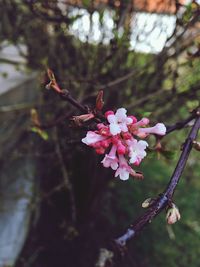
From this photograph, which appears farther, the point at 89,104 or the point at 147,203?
the point at 89,104

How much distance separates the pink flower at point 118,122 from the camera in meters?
0.93

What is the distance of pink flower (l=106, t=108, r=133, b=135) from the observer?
3.05ft

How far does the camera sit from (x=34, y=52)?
9.59 ft

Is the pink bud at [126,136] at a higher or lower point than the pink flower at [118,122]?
Answer: lower

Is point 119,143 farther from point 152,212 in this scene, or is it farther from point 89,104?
point 89,104

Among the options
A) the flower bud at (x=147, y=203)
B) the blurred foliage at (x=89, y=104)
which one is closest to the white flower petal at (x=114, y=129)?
the flower bud at (x=147, y=203)

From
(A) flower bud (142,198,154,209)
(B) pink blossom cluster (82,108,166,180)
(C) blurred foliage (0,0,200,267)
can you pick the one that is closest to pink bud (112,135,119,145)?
(B) pink blossom cluster (82,108,166,180)

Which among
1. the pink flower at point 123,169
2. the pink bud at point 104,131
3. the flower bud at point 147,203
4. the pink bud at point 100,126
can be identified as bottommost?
the flower bud at point 147,203

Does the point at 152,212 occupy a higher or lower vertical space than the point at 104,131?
lower

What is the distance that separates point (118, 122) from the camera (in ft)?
3.20

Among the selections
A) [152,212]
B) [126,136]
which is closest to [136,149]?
[126,136]

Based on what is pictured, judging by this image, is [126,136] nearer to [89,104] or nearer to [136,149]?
[136,149]

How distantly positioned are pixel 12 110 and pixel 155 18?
991 millimetres

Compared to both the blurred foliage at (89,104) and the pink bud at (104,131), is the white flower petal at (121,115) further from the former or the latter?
the blurred foliage at (89,104)
